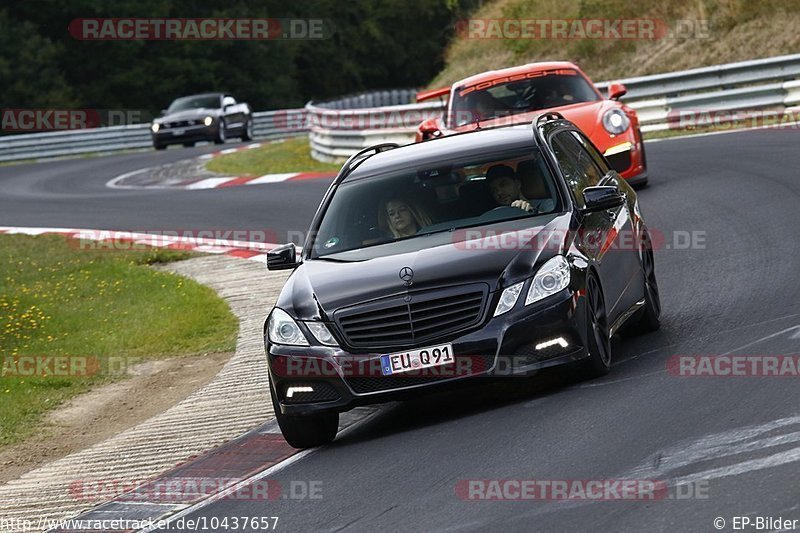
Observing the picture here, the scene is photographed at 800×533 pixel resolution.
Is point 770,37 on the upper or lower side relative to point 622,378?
lower

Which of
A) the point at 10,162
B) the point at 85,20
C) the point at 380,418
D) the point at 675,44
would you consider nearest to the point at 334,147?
the point at 675,44

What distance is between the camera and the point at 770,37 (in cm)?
3067

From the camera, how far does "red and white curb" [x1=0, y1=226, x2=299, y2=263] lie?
58.2 feet

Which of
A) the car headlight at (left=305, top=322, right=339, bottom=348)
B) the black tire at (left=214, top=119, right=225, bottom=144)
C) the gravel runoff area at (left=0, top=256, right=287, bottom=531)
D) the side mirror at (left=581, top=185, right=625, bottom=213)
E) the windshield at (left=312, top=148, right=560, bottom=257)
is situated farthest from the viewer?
the black tire at (left=214, top=119, right=225, bottom=144)

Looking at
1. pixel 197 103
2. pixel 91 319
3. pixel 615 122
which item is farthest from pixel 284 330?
pixel 197 103

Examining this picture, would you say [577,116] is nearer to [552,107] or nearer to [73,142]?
[552,107]

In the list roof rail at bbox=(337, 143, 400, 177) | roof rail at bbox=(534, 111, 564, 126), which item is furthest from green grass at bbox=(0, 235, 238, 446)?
roof rail at bbox=(534, 111, 564, 126)

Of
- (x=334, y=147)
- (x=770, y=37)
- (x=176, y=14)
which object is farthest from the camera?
(x=176, y=14)

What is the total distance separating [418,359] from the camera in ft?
26.6

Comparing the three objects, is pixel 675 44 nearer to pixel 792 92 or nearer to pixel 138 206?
pixel 792 92

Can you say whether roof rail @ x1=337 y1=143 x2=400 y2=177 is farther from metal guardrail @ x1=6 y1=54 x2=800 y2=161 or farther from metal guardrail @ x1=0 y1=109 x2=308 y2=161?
metal guardrail @ x1=0 y1=109 x2=308 y2=161

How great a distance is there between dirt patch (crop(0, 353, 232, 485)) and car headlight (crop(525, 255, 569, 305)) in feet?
11.6

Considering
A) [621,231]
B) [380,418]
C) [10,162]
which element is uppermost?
[621,231]

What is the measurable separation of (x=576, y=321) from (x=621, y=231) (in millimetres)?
1655
